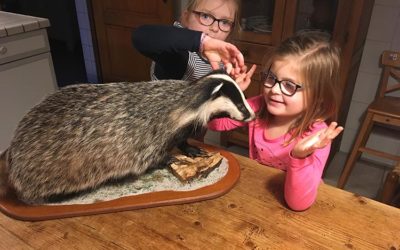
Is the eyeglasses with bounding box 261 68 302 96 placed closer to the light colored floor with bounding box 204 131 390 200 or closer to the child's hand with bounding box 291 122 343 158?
the child's hand with bounding box 291 122 343 158

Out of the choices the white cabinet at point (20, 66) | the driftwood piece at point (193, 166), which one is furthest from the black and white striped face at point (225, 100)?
the white cabinet at point (20, 66)

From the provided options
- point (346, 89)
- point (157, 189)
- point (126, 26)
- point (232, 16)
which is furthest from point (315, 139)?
point (126, 26)

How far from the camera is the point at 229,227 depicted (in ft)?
2.35

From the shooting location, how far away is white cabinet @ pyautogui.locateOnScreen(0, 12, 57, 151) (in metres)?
1.80

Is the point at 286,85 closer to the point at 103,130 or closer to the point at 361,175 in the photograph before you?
the point at 103,130

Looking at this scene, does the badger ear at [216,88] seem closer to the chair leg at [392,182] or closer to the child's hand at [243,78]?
the child's hand at [243,78]

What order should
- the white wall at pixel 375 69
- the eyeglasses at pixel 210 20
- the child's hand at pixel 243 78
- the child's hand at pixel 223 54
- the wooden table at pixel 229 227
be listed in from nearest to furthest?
the wooden table at pixel 229 227
the child's hand at pixel 223 54
the child's hand at pixel 243 78
the eyeglasses at pixel 210 20
the white wall at pixel 375 69

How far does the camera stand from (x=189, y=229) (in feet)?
2.34

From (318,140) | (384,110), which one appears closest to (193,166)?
(318,140)

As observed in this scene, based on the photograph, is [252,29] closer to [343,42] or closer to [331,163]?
[343,42]

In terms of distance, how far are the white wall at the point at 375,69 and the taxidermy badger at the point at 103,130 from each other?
1.49 metres

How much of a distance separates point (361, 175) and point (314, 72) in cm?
153

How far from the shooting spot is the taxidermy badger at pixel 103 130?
2.49 feet

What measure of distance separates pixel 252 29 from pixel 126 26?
3.87 ft
